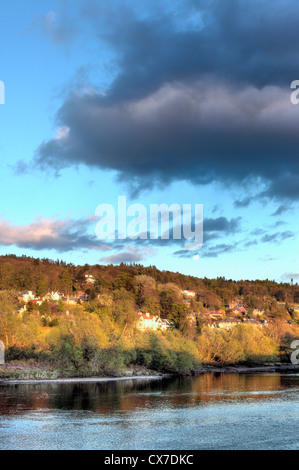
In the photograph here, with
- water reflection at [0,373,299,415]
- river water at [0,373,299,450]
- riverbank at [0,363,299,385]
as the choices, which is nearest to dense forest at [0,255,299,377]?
riverbank at [0,363,299,385]

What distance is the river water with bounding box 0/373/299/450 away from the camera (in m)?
28.8

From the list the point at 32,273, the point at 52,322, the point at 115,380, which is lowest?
the point at 115,380

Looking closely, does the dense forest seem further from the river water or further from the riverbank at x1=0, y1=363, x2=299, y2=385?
the river water

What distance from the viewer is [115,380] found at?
67812 millimetres

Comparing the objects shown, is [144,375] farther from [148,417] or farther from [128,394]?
[148,417]

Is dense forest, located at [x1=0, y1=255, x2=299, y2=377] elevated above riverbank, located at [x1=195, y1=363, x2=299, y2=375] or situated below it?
above

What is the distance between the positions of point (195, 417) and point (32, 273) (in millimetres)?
110204

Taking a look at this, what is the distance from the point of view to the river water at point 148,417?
→ 2877 centimetres

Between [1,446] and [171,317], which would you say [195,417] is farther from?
[171,317]

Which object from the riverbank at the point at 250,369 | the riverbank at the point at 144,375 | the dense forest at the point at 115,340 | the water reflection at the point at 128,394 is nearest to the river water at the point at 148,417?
the water reflection at the point at 128,394

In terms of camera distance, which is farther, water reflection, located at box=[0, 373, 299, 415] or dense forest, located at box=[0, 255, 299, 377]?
dense forest, located at box=[0, 255, 299, 377]

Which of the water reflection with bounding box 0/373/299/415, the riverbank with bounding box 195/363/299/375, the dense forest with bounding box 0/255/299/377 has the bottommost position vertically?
the riverbank with bounding box 195/363/299/375

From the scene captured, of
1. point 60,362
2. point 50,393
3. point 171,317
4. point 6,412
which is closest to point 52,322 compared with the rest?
point 60,362

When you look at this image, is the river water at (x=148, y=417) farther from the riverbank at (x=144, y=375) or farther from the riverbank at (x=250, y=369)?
the riverbank at (x=250, y=369)
